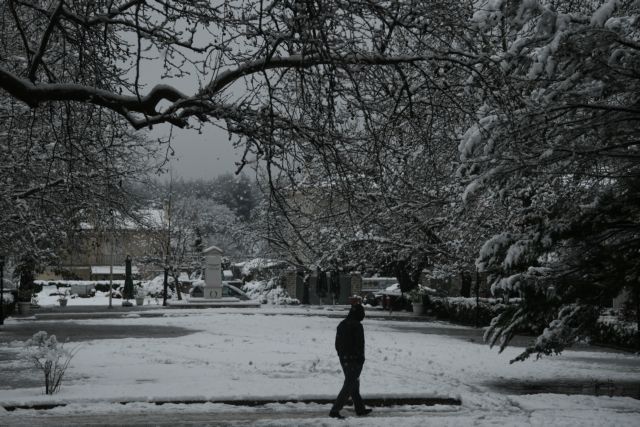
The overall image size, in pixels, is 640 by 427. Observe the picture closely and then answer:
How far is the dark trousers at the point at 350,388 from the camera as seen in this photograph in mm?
11852

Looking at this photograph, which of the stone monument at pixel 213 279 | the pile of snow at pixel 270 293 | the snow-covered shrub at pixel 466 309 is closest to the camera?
the snow-covered shrub at pixel 466 309

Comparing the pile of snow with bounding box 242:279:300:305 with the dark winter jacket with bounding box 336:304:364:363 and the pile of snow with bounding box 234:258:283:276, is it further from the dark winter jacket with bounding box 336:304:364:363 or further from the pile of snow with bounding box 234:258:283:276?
the dark winter jacket with bounding box 336:304:364:363

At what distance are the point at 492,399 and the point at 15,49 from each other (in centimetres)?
1134

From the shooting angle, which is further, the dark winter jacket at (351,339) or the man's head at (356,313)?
the man's head at (356,313)

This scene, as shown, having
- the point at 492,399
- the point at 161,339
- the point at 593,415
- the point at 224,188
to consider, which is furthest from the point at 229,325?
the point at 224,188

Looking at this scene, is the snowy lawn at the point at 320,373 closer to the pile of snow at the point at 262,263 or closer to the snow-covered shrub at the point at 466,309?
the snow-covered shrub at the point at 466,309

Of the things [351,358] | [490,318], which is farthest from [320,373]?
[490,318]

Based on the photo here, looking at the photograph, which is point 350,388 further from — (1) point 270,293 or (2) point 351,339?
(1) point 270,293

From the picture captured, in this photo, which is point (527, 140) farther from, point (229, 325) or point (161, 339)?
point (229, 325)

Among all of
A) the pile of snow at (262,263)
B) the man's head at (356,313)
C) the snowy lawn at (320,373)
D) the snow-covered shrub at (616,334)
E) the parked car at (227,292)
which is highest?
the pile of snow at (262,263)

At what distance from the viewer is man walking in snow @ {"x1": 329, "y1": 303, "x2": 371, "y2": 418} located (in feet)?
39.0

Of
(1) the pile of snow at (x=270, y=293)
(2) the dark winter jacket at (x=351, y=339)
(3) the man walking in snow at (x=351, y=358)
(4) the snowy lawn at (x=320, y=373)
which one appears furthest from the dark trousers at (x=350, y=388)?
(1) the pile of snow at (x=270, y=293)

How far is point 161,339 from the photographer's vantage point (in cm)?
2442

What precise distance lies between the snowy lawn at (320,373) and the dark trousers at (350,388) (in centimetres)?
34
